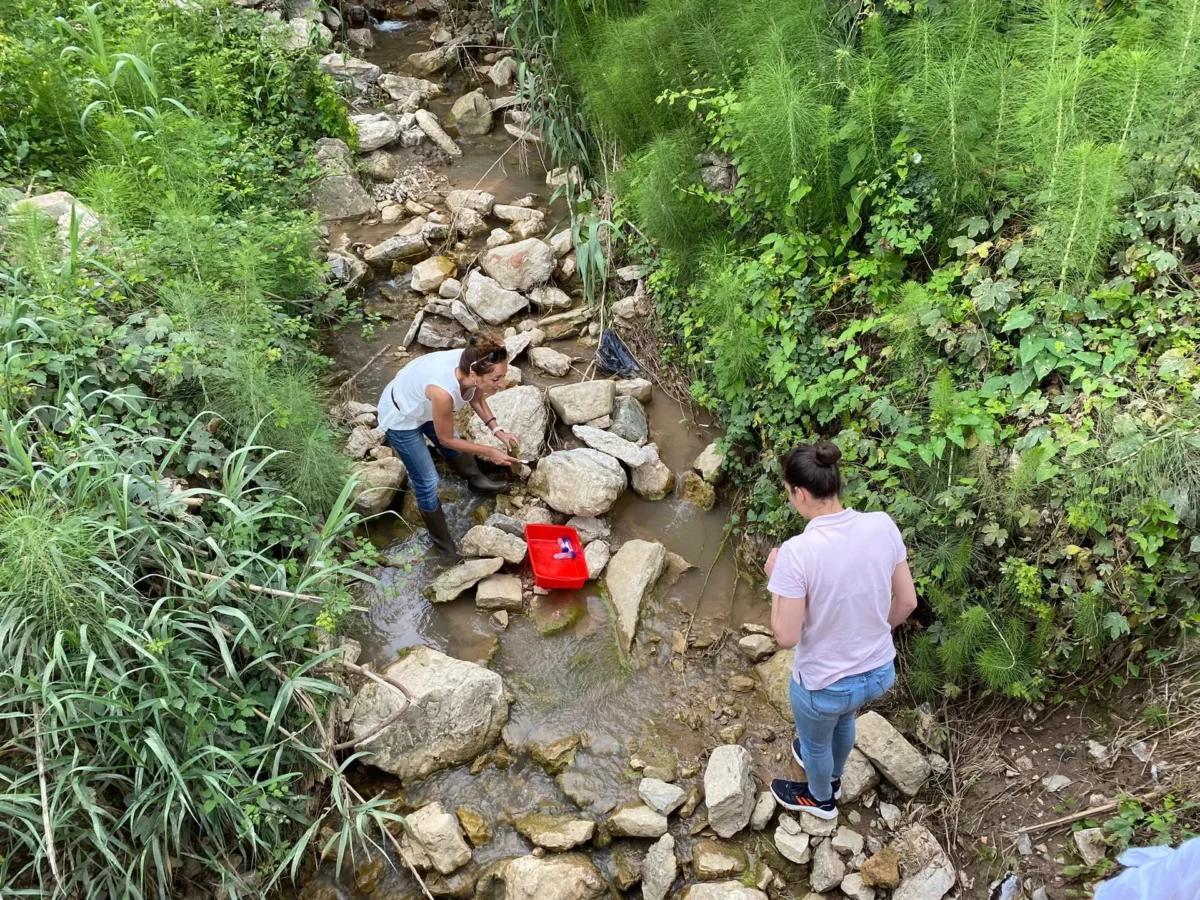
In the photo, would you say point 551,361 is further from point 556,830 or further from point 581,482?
point 556,830

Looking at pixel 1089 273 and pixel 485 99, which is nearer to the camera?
pixel 1089 273

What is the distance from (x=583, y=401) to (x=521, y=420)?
41 cm

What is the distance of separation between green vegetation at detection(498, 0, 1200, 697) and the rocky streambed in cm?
53

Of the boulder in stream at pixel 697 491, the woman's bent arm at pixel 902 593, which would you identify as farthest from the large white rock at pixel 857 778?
the boulder in stream at pixel 697 491

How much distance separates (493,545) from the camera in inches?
164

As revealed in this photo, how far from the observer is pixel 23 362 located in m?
3.13

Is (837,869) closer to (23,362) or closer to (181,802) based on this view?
(181,802)

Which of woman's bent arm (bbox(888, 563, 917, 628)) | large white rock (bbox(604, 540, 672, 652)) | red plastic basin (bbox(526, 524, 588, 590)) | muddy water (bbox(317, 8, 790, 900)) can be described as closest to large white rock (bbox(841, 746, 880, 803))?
muddy water (bbox(317, 8, 790, 900))

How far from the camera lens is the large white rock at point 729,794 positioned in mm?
3041

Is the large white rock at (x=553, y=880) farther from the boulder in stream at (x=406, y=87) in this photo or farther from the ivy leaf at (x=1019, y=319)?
the boulder in stream at (x=406, y=87)

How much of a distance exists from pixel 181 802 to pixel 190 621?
625mm

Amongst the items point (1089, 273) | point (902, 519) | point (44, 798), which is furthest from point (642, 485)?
point (44, 798)

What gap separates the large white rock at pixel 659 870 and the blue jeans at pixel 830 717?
61 centimetres

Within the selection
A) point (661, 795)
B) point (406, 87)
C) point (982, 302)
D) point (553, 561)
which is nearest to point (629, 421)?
point (553, 561)
